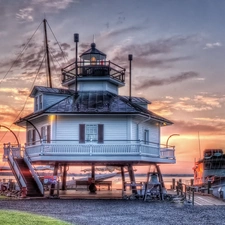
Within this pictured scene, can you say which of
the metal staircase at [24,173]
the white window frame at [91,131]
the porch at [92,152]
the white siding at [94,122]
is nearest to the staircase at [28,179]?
the metal staircase at [24,173]

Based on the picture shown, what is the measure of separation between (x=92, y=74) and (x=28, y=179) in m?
11.0

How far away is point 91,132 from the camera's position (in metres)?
38.3

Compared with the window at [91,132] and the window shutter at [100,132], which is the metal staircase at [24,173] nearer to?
the window at [91,132]

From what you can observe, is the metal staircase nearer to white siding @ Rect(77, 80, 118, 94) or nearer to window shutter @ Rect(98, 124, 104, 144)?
window shutter @ Rect(98, 124, 104, 144)

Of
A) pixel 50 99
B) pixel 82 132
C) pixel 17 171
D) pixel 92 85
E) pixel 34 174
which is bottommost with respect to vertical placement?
pixel 34 174

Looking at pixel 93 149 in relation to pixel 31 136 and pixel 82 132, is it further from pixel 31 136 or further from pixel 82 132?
pixel 31 136

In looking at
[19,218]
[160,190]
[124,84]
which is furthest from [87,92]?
[19,218]

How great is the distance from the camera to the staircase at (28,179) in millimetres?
35731

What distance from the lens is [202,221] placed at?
21.6 m

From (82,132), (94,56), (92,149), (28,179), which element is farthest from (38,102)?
(92,149)

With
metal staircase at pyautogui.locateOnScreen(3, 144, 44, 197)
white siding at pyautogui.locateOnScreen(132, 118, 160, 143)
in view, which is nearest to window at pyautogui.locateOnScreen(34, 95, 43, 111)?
metal staircase at pyautogui.locateOnScreen(3, 144, 44, 197)

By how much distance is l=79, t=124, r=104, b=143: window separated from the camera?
125 ft

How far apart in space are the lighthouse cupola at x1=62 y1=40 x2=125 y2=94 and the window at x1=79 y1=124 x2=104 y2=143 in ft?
16.4

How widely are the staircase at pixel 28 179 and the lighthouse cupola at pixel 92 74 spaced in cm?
814
